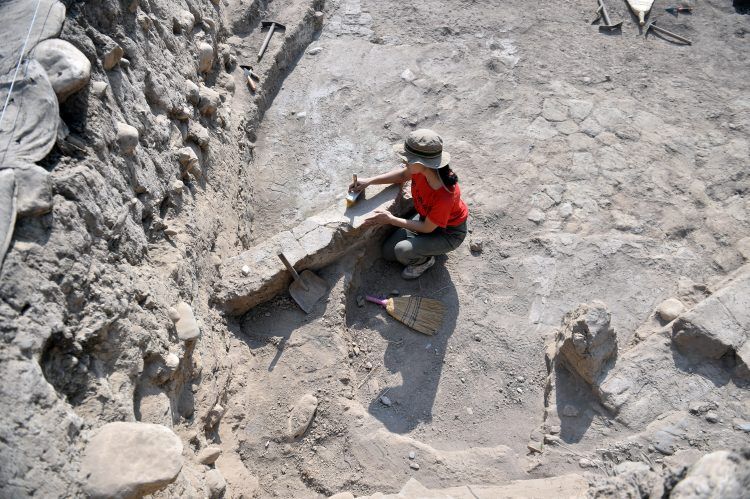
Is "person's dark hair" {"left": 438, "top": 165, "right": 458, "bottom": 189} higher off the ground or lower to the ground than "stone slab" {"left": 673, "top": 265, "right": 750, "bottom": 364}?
higher

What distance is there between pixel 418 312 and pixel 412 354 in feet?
1.05

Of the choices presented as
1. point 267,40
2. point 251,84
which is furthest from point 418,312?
point 267,40

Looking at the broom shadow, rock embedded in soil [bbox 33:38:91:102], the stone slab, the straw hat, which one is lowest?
the broom shadow

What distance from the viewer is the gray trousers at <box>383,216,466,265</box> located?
4250 mm

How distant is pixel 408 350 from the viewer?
13.3ft

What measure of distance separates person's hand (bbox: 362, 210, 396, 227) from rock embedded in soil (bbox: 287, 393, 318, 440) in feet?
4.57

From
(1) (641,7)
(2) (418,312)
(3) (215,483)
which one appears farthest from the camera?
(1) (641,7)

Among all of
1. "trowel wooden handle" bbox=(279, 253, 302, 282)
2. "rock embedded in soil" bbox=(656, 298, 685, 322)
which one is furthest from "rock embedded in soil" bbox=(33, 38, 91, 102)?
"rock embedded in soil" bbox=(656, 298, 685, 322)

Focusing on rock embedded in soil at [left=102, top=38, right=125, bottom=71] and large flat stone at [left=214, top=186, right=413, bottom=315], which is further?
large flat stone at [left=214, top=186, right=413, bottom=315]

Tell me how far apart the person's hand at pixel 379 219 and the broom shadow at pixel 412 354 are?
446 mm

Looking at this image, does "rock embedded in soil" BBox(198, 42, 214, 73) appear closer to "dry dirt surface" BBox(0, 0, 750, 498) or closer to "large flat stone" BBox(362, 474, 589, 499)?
"dry dirt surface" BBox(0, 0, 750, 498)

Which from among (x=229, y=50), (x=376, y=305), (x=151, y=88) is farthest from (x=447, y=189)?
(x=229, y=50)

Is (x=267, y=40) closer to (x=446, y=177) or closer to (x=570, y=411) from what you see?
(x=446, y=177)

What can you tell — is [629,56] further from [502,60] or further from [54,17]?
[54,17]
